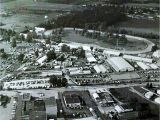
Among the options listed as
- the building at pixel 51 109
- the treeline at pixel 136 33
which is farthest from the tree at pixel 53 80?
the treeline at pixel 136 33

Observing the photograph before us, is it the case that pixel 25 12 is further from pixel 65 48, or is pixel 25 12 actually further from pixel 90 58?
pixel 90 58

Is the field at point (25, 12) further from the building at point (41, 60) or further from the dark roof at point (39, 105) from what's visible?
the dark roof at point (39, 105)

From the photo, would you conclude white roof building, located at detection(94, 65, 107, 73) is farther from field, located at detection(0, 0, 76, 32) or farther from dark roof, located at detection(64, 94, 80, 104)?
field, located at detection(0, 0, 76, 32)

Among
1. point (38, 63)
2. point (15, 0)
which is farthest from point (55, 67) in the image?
point (15, 0)

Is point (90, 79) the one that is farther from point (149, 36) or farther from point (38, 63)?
point (149, 36)

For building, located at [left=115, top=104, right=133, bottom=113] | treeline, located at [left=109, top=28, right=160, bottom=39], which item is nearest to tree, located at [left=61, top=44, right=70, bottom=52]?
treeline, located at [left=109, top=28, right=160, bottom=39]

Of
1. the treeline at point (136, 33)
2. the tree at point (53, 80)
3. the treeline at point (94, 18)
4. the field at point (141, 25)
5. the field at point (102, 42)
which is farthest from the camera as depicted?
the treeline at point (94, 18)
